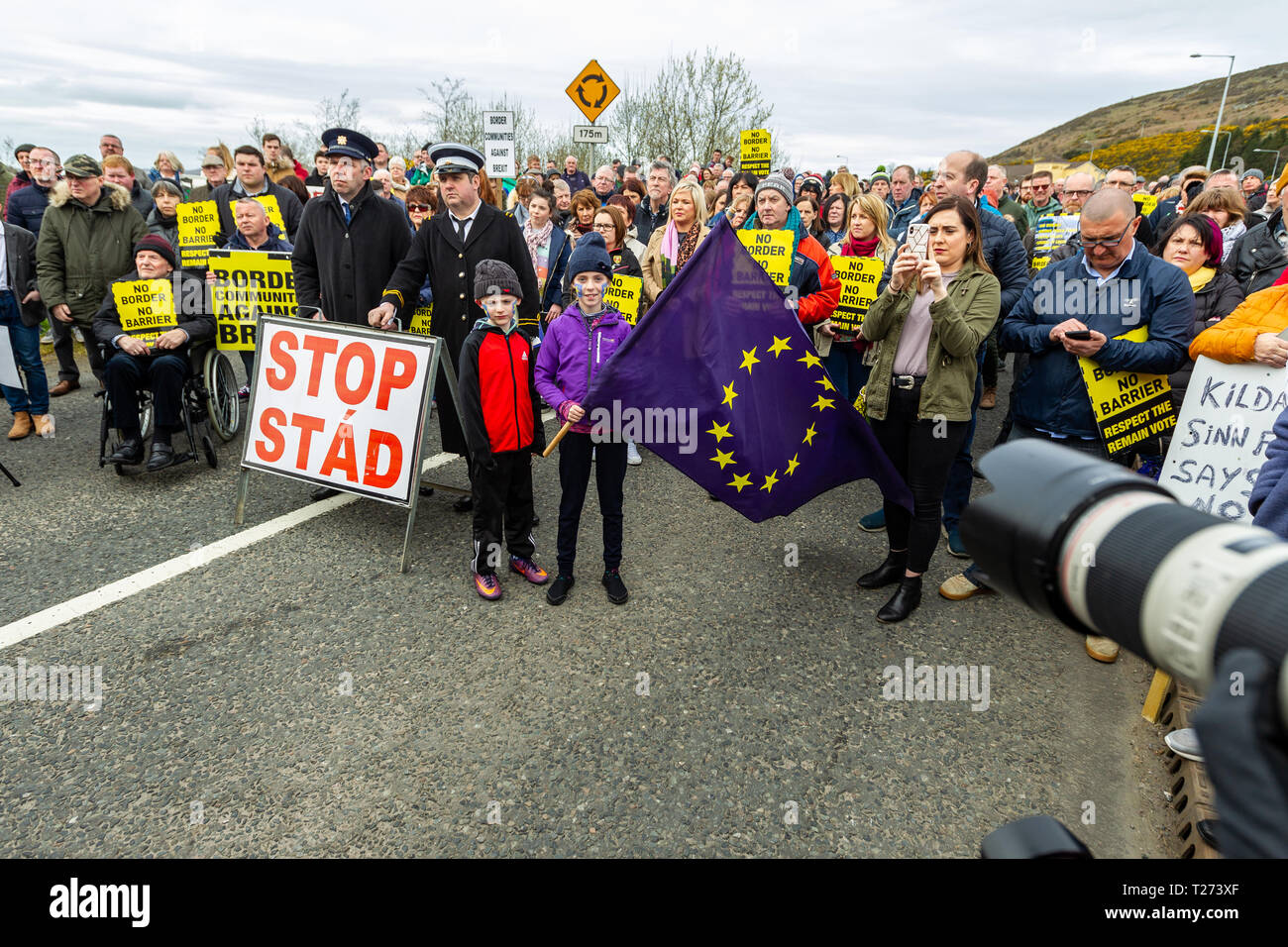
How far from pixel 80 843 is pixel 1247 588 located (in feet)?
10.7

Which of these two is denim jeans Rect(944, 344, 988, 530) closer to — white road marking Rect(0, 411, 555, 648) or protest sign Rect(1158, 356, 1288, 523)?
protest sign Rect(1158, 356, 1288, 523)

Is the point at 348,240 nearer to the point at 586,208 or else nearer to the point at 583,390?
the point at 586,208

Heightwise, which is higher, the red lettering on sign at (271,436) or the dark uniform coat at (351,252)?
the dark uniform coat at (351,252)

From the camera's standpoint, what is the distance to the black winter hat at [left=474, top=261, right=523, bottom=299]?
13.0 ft

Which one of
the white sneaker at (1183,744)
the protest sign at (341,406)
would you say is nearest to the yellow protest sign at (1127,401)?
the white sneaker at (1183,744)

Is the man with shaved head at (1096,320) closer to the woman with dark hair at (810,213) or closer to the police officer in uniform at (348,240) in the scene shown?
the police officer in uniform at (348,240)

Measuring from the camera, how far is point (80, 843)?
2.45 m

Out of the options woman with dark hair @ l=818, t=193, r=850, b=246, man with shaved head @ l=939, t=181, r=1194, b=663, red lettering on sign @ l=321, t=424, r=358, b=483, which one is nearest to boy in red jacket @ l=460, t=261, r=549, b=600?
red lettering on sign @ l=321, t=424, r=358, b=483

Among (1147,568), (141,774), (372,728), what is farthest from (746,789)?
(141,774)

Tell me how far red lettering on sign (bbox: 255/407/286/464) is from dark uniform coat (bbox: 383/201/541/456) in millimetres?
1061

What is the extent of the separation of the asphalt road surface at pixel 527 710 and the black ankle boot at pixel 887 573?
0.07 m

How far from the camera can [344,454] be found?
4730mm

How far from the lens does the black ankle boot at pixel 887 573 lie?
4.34 metres

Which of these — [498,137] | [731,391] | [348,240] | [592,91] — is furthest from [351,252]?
[498,137]
